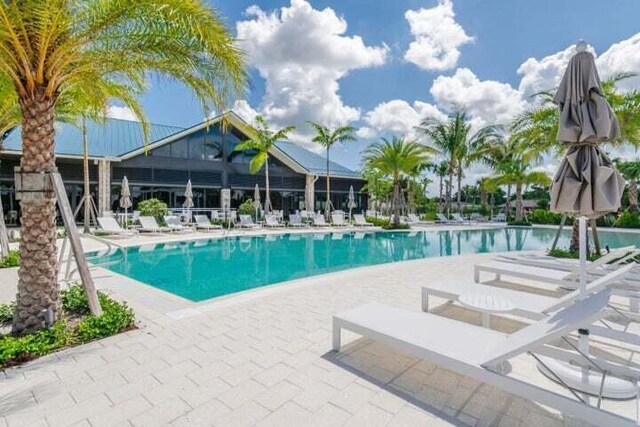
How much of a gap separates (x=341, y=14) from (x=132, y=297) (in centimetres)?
1159

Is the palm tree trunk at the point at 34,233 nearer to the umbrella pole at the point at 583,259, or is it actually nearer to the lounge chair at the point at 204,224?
the umbrella pole at the point at 583,259

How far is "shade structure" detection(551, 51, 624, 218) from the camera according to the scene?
12.1 feet

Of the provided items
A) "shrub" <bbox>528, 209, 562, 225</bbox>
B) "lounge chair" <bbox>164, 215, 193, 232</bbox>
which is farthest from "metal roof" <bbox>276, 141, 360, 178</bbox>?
"shrub" <bbox>528, 209, 562, 225</bbox>

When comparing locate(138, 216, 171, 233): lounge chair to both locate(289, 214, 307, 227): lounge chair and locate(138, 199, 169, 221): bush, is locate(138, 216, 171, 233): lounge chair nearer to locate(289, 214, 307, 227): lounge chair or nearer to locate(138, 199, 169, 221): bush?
locate(138, 199, 169, 221): bush

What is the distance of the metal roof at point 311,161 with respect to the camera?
3000 cm

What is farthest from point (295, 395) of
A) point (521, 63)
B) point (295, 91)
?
point (295, 91)

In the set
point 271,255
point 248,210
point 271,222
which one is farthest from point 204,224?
point 271,255

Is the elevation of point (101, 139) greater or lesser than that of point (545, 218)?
greater

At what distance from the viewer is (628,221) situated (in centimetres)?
2483

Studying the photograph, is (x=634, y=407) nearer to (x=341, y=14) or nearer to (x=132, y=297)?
(x=132, y=297)

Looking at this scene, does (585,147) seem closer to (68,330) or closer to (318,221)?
(68,330)

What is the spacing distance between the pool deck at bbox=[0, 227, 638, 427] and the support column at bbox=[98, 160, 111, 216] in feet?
65.8

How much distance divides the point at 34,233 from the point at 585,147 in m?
6.74

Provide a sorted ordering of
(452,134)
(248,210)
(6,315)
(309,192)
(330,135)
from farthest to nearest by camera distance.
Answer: (309,192) → (452,134) → (330,135) → (248,210) → (6,315)
